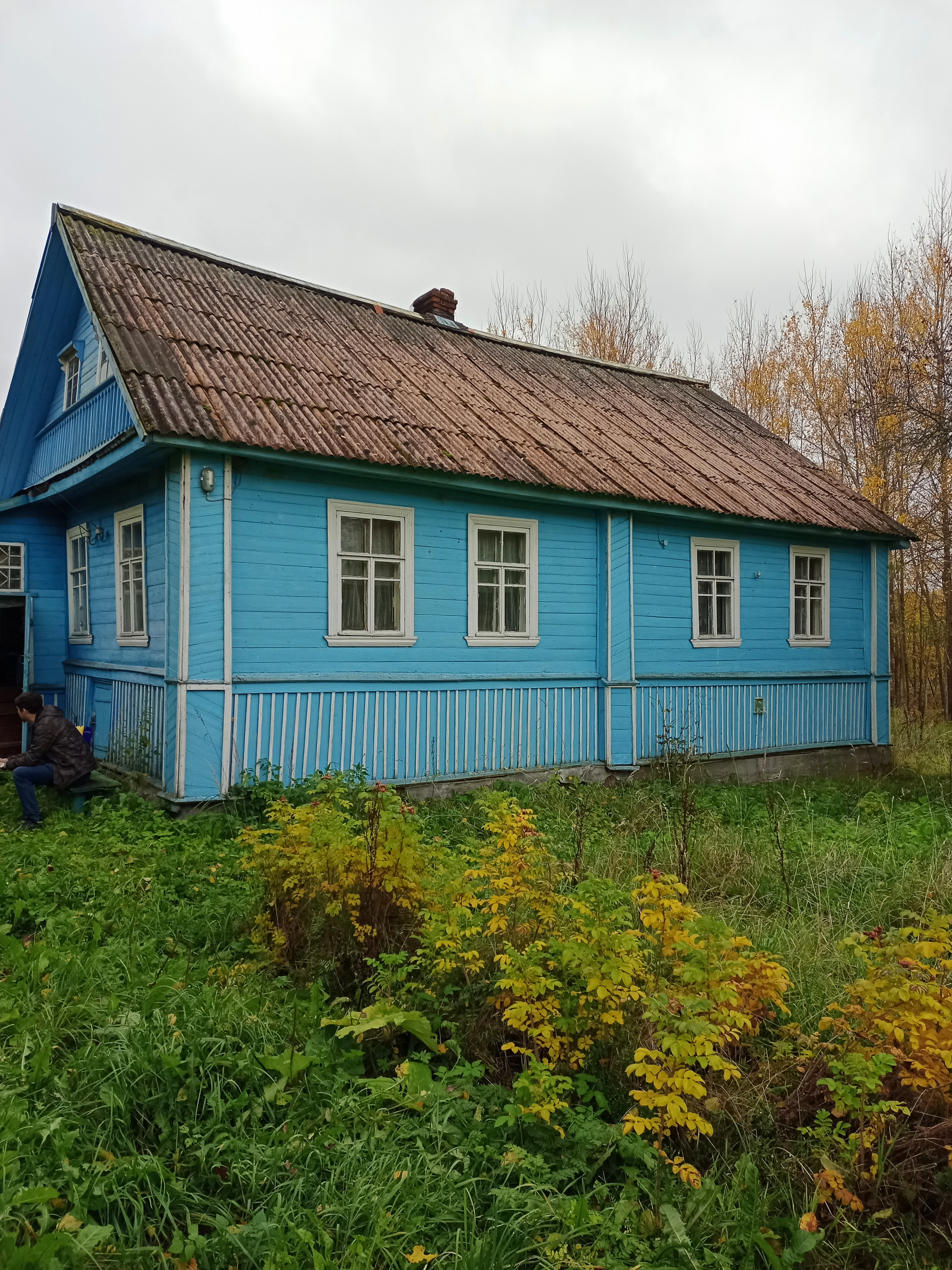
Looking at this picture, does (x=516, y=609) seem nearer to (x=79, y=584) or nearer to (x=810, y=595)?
(x=810, y=595)

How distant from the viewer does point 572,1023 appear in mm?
3088

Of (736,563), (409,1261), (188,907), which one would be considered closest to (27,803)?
(188,907)

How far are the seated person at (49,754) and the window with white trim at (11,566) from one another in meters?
3.77

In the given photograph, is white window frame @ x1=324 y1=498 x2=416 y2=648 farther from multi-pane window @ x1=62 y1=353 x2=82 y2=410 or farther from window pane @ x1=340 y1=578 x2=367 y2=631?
multi-pane window @ x1=62 y1=353 x2=82 y2=410

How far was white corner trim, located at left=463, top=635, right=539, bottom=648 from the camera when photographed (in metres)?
9.12

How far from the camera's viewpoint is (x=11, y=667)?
1107 cm

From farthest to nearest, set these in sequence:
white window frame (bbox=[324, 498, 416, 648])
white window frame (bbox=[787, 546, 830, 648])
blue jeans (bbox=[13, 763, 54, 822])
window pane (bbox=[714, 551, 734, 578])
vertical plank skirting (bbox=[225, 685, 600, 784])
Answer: white window frame (bbox=[787, 546, 830, 648]), window pane (bbox=[714, 551, 734, 578]), white window frame (bbox=[324, 498, 416, 648]), vertical plank skirting (bbox=[225, 685, 600, 784]), blue jeans (bbox=[13, 763, 54, 822])

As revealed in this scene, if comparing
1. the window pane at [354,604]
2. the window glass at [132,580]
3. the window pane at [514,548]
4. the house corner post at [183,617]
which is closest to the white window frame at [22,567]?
the window glass at [132,580]

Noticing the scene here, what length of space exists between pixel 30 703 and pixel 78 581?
3.64m

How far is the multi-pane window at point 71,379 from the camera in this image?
34.7ft

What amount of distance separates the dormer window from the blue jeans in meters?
5.16

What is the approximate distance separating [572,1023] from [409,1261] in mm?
991

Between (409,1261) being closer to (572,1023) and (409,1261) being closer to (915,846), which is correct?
(572,1023)

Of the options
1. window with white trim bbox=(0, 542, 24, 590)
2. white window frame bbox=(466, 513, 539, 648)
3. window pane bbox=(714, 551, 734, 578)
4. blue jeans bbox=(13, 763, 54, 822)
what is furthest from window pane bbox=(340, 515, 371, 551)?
window pane bbox=(714, 551, 734, 578)
